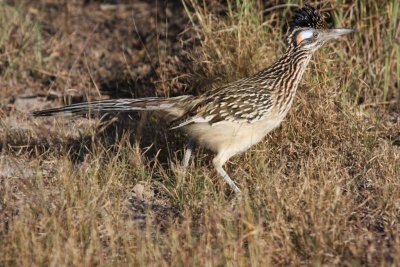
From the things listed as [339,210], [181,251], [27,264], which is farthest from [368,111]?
[27,264]

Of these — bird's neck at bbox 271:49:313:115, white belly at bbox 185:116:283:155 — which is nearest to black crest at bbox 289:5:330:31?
bird's neck at bbox 271:49:313:115

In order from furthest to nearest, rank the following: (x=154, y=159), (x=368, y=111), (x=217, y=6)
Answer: (x=217, y=6), (x=368, y=111), (x=154, y=159)

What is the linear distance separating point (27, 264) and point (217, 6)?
14.1 ft

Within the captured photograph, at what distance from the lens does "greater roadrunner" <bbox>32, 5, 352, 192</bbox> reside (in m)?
6.62

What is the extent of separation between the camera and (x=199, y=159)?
7.06 meters

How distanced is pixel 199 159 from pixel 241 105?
651 millimetres

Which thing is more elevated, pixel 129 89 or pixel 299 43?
pixel 299 43

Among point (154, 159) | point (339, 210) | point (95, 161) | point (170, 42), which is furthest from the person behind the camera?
point (170, 42)

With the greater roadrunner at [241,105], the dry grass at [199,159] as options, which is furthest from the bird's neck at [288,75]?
the dry grass at [199,159]

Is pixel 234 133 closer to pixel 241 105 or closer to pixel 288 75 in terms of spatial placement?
pixel 241 105

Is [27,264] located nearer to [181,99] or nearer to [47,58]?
[181,99]

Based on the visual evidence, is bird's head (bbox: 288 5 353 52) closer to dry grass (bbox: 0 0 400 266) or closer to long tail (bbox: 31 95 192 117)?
dry grass (bbox: 0 0 400 266)

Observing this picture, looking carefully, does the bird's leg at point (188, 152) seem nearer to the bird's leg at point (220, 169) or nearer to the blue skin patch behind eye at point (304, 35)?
the bird's leg at point (220, 169)

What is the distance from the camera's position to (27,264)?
17.0 ft
